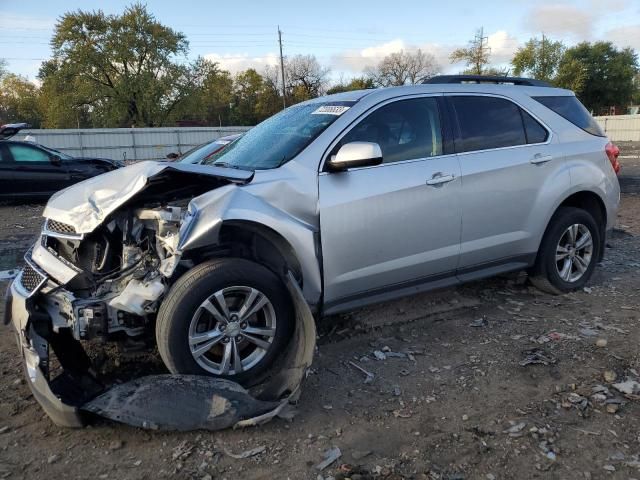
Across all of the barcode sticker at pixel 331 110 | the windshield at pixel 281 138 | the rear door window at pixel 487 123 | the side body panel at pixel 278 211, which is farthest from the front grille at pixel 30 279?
the rear door window at pixel 487 123

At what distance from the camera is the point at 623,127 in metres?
39.4

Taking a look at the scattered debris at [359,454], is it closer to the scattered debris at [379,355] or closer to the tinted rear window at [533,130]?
the scattered debris at [379,355]

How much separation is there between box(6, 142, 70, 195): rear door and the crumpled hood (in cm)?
938

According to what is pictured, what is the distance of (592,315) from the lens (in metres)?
4.38

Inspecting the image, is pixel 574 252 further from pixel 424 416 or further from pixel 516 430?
pixel 424 416

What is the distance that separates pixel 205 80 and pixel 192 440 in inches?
2000

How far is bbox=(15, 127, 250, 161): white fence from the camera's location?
29219mm

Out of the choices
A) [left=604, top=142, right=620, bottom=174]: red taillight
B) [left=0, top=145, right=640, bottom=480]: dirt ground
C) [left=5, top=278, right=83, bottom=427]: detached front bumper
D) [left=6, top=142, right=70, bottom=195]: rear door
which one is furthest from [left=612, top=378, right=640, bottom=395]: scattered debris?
[left=6, top=142, right=70, bottom=195]: rear door

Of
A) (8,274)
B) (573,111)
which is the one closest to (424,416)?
(573,111)

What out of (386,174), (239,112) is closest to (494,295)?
(386,174)

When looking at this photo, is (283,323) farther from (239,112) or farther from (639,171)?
(239,112)

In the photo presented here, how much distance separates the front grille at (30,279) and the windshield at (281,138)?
1473 millimetres

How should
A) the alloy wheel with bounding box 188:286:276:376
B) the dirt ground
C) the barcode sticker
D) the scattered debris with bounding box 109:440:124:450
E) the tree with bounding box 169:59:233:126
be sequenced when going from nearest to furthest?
the dirt ground < the scattered debris with bounding box 109:440:124:450 < the alloy wheel with bounding box 188:286:276:376 < the barcode sticker < the tree with bounding box 169:59:233:126

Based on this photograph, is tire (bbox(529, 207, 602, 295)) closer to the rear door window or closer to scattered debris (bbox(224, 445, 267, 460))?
the rear door window
